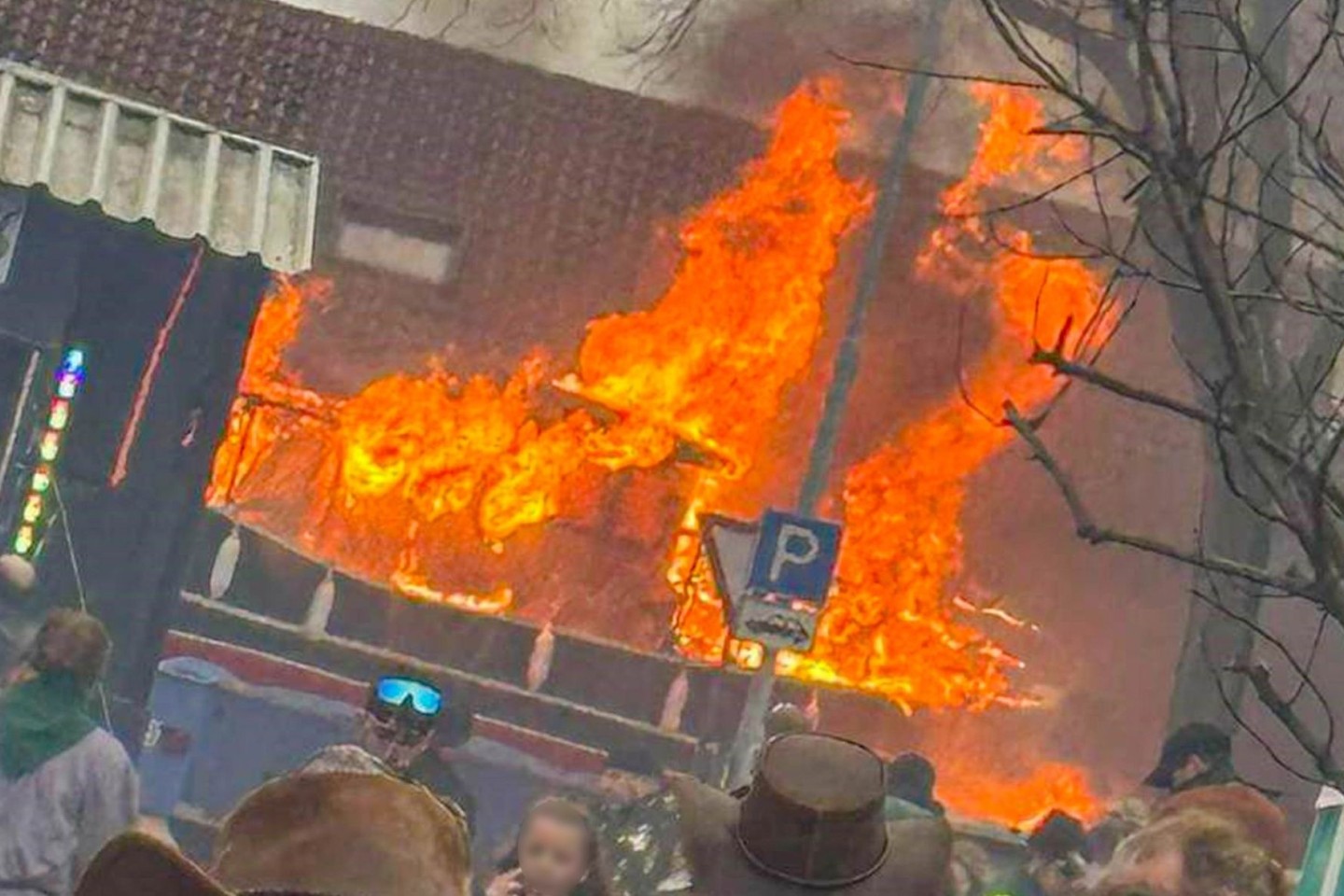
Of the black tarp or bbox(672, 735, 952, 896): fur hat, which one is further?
the black tarp

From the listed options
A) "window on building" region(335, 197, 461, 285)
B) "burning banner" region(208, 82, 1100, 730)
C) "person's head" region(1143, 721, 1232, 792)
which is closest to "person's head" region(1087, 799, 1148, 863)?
"person's head" region(1143, 721, 1232, 792)

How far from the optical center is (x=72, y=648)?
7789 millimetres

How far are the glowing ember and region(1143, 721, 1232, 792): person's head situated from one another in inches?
910

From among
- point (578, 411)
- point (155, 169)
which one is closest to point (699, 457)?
point (578, 411)

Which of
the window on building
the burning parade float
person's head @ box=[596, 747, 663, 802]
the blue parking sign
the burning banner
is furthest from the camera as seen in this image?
the window on building

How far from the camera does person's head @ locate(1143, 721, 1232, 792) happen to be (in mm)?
8367

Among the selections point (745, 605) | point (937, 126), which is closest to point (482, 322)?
point (937, 126)

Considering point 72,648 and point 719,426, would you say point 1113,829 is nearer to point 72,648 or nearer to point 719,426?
point 72,648

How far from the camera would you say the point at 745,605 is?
1275 centimetres

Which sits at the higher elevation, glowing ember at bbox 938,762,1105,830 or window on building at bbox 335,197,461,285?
window on building at bbox 335,197,461,285

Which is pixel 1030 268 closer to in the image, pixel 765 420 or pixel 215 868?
pixel 765 420

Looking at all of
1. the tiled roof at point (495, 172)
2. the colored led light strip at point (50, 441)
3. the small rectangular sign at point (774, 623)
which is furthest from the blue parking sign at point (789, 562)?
the tiled roof at point (495, 172)

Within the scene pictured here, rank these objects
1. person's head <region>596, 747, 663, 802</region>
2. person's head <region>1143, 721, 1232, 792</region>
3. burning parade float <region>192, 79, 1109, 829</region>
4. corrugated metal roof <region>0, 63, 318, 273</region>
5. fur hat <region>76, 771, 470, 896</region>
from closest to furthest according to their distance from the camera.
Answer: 1. fur hat <region>76, 771, 470, 896</region>
2. person's head <region>1143, 721, 1232, 792</region>
3. corrugated metal roof <region>0, 63, 318, 273</region>
4. person's head <region>596, 747, 663, 802</region>
5. burning parade float <region>192, 79, 1109, 829</region>

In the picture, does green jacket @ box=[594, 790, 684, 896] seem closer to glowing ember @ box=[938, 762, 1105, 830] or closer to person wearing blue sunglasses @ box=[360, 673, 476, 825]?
person wearing blue sunglasses @ box=[360, 673, 476, 825]
